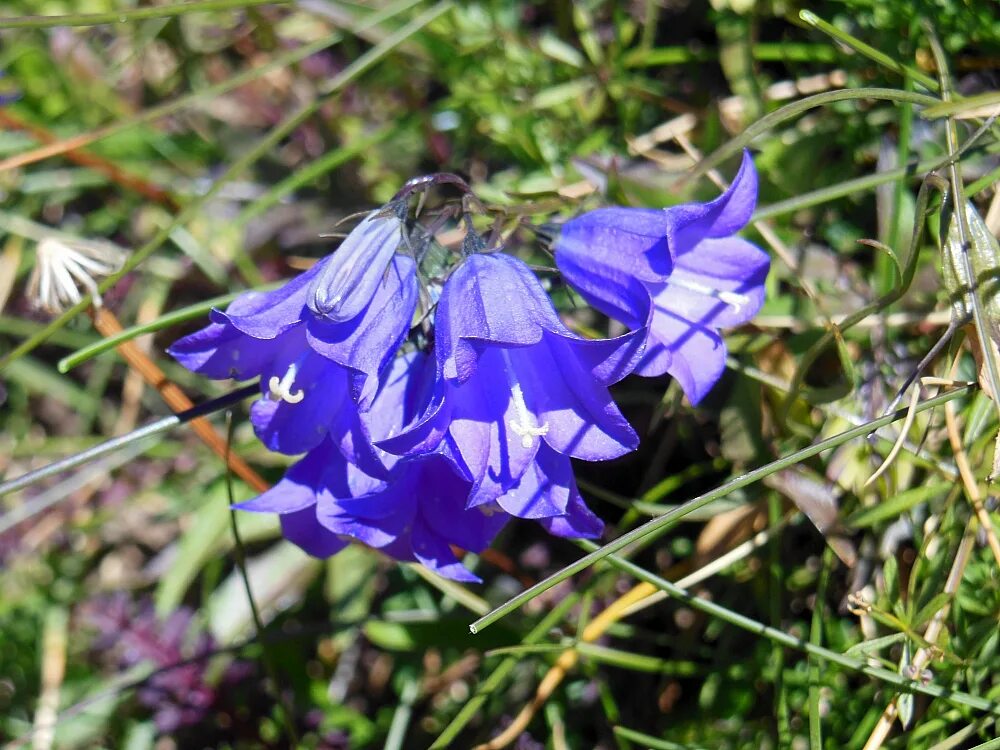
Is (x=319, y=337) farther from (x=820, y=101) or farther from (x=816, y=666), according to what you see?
(x=816, y=666)

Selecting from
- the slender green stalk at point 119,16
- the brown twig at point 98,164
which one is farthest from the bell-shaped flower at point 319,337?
the brown twig at point 98,164

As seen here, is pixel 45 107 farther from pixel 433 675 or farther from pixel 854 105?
pixel 854 105

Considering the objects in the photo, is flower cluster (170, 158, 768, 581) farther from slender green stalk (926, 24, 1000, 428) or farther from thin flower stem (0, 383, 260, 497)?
slender green stalk (926, 24, 1000, 428)

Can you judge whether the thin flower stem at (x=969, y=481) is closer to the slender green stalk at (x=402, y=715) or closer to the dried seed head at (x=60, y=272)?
the slender green stalk at (x=402, y=715)

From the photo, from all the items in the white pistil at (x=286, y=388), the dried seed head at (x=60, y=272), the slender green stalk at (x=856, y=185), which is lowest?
the white pistil at (x=286, y=388)

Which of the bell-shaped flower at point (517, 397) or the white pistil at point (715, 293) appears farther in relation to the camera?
the white pistil at point (715, 293)

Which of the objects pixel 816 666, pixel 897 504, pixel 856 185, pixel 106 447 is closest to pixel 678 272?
pixel 856 185

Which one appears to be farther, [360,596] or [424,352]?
[360,596]

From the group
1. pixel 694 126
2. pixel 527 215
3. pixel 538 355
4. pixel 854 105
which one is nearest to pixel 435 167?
pixel 694 126
